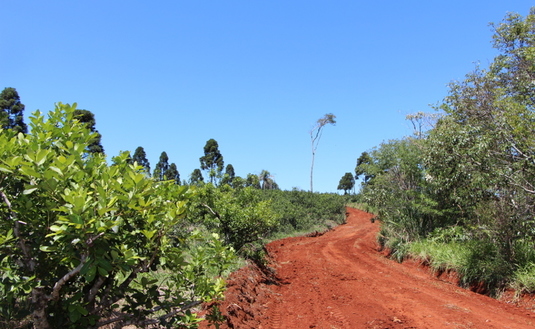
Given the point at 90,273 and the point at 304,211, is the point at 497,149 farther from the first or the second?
the point at 304,211

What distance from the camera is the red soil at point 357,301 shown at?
6.38 metres

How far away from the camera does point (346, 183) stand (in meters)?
73.4

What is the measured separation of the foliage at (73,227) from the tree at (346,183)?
7217 centimetres

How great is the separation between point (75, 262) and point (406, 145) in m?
15.9

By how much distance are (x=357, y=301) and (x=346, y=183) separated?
220ft

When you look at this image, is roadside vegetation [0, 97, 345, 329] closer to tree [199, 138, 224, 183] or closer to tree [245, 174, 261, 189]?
tree [245, 174, 261, 189]

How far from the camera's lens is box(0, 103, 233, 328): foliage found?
2025 mm

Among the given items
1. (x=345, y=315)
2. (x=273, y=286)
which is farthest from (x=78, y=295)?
(x=273, y=286)

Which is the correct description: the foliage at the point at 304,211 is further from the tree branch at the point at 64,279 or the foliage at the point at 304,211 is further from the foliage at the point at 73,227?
the tree branch at the point at 64,279

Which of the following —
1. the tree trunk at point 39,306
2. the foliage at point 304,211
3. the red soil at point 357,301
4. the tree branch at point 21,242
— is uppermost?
the foliage at point 304,211

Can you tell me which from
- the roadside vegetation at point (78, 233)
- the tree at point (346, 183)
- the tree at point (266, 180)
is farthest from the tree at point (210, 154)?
the roadside vegetation at point (78, 233)

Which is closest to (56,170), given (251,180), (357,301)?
(357,301)

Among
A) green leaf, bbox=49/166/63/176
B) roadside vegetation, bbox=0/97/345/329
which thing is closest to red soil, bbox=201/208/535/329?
roadside vegetation, bbox=0/97/345/329

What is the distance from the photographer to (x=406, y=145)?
53.6 ft
